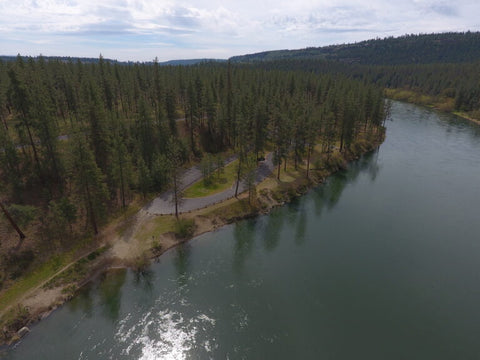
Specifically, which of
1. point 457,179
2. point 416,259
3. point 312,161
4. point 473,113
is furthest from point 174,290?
point 473,113

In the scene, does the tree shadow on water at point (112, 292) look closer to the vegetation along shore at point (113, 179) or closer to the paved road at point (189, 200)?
the vegetation along shore at point (113, 179)

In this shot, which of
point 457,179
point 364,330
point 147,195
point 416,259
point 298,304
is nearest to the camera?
point 364,330

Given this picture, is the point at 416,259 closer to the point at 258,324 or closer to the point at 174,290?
the point at 258,324

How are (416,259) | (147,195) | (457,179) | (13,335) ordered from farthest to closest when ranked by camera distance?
(457,179)
(147,195)
(416,259)
(13,335)

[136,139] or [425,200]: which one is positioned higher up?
[136,139]

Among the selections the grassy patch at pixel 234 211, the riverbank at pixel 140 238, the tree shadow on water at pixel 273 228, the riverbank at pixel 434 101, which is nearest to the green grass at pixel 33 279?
the riverbank at pixel 140 238

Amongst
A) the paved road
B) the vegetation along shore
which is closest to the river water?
the vegetation along shore
